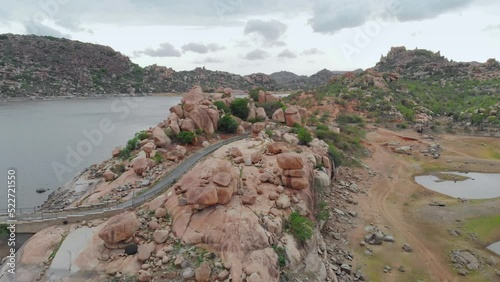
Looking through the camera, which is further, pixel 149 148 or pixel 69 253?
pixel 149 148

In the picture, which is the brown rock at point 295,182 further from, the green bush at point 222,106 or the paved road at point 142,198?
the green bush at point 222,106

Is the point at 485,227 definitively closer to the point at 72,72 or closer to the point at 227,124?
the point at 227,124

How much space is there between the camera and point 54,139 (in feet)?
169

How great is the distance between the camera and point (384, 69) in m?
112

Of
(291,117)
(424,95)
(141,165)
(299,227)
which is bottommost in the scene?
(424,95)

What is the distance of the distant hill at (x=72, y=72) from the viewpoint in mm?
104312

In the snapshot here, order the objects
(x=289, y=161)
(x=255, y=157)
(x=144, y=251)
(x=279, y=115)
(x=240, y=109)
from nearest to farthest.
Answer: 1. (x=144, y=251)
2. (x=289, y=161)
3. (x=255, y=157)
4. (x=240, y=109)
5. (x=279, y=115)

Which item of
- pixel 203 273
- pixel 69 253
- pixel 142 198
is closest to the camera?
pixel 203 273

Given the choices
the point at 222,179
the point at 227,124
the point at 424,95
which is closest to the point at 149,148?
the point at 227,124

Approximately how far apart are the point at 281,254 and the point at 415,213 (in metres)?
16.5

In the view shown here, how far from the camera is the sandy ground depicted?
63.9ft

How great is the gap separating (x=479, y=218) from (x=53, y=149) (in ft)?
157

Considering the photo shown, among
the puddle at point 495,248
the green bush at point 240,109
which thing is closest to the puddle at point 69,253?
the green bush at point 240,109

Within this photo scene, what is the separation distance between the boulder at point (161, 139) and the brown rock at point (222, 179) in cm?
1124
